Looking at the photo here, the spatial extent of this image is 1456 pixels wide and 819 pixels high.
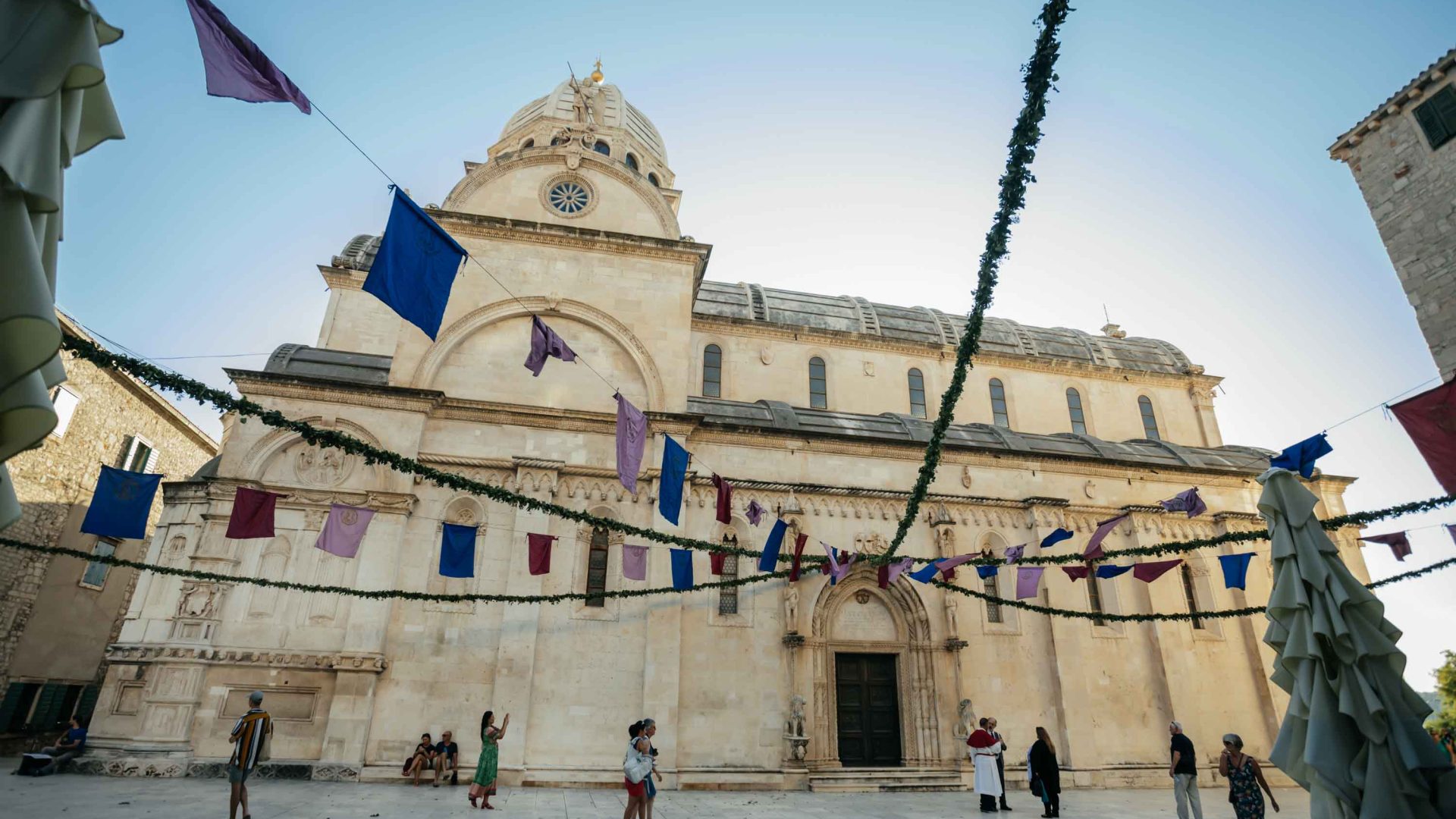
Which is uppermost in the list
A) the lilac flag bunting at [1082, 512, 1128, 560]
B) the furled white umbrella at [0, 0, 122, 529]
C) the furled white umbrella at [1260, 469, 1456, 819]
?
the lilac flag bunting at [1082, 512, 1128, 560]

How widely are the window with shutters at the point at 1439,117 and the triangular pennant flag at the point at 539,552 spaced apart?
75.9ft

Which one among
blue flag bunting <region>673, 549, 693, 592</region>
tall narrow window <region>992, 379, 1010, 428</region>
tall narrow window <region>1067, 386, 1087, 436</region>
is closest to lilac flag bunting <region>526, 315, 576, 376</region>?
blue flag bunting <region>673, 549, 693, 592</region>

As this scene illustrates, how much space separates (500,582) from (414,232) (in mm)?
11422

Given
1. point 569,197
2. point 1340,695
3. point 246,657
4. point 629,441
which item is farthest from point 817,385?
point 1340,695

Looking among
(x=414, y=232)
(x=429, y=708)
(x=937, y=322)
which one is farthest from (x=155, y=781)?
(x=937, y=322)

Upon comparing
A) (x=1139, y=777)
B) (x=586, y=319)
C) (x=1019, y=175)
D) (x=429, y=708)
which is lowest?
(x=1139, y=777)

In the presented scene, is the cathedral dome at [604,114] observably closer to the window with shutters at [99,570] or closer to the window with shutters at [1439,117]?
the window with shutters at [99,570]

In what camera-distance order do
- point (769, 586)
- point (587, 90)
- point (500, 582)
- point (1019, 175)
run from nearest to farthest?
point (1019, 175) < point (500, 582) < point (769, 586) < point (587, 90)

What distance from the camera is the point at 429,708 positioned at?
55.3 ft

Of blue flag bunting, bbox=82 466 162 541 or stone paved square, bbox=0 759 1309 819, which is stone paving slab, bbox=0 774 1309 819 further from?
blue flag bunting, bbox=82 466 162 541

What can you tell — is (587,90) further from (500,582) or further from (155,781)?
(155,781)

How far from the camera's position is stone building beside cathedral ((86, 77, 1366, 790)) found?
54.4ft

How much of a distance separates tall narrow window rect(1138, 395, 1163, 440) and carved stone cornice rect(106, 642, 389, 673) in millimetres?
29216

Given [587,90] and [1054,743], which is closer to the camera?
[1054,743]
